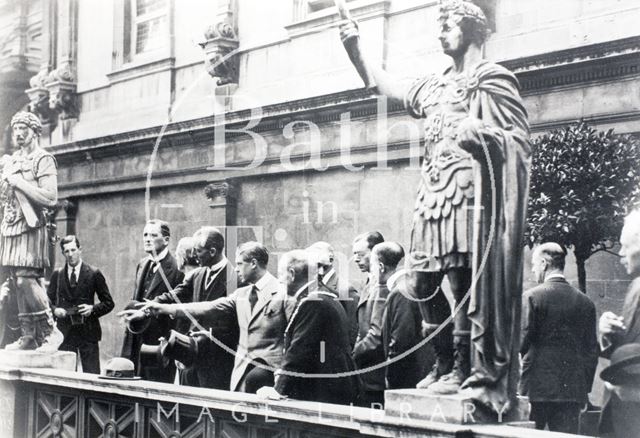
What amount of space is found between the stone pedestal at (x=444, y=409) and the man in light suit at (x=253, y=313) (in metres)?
1.57

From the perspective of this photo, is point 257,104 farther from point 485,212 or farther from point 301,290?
point 485,212

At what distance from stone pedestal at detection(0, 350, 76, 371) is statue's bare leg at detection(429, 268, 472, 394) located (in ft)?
14.6

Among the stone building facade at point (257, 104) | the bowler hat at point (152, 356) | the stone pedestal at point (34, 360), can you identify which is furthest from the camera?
the stone building facade at point (257, 104)

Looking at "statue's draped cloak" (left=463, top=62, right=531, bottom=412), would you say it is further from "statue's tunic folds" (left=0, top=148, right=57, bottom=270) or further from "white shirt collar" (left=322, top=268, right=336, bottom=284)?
"statue's tunic folds" (left=0, top=148, right=57, bottom=270)

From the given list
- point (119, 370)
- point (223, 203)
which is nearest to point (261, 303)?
point (119, 370)

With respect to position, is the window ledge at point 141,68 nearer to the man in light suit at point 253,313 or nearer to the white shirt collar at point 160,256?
the white shirt collar at point 160,256

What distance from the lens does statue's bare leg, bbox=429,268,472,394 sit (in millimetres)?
5309

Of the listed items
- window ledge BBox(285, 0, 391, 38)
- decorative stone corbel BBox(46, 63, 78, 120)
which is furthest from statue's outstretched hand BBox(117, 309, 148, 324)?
decorative stone corbel BBox(46, 63, 78, 120)

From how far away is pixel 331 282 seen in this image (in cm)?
735

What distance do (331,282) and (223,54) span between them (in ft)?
23.6

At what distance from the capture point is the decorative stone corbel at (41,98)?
59.0 feet

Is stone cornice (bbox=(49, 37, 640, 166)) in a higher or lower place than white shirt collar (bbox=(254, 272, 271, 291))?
higher

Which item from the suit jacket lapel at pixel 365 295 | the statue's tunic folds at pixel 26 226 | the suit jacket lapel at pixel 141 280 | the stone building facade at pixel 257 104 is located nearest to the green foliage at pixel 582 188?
the suit jacket lapel at pixel 365 295

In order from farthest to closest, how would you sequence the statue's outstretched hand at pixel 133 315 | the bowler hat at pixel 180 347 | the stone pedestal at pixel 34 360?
1. the stone pedestal at pixel 34 360
2. the statue's outstretched hand at pixel 133 315
3. the bowler hat at pixel 180 347
